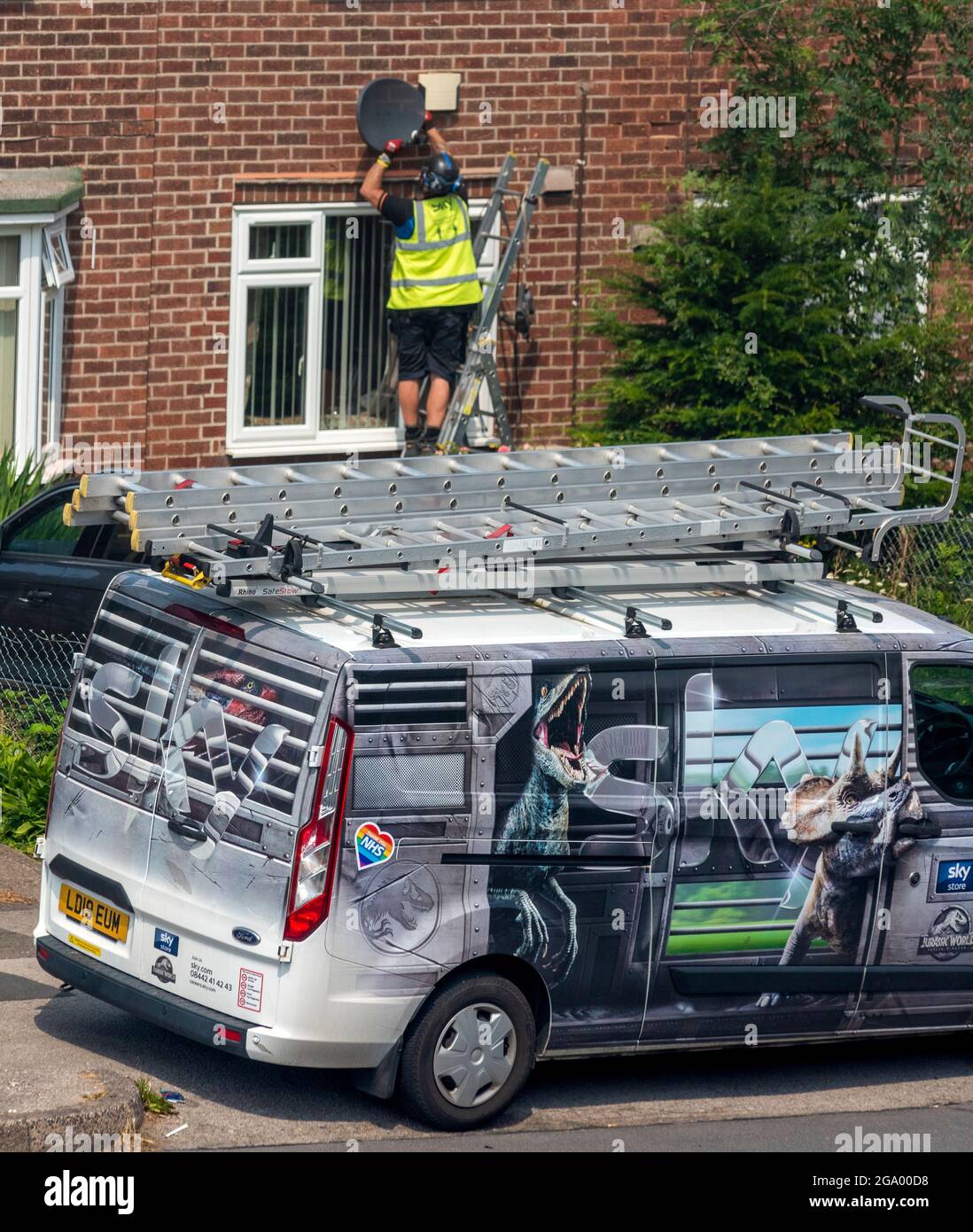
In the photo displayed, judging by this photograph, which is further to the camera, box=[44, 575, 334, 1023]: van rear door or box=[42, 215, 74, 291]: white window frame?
box=[42, 215, 74, 291]: white window frame

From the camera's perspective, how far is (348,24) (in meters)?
15.2

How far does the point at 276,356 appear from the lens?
51.9ft

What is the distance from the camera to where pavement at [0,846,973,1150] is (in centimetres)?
683

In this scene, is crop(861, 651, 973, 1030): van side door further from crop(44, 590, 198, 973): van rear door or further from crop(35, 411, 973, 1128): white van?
crop(44, 590, 198, 973): van rear door

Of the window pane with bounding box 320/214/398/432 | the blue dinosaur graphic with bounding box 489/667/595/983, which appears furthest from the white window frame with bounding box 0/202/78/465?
the blue dinosaur graphic with bounding box 489/667/595/983

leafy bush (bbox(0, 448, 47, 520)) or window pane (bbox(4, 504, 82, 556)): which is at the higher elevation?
leafy bush (bbox(0, 448, 47, 520))

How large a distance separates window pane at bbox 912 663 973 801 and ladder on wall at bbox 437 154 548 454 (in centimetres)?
768

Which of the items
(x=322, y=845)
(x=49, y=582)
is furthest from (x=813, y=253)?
(x=322, y=845)

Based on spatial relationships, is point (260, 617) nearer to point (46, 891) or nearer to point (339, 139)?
point (46, 891)

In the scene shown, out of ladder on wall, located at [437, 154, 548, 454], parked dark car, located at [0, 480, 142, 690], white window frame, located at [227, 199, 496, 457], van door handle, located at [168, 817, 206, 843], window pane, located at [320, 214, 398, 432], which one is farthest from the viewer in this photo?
window pane, located at [320, 214, 398, 432]

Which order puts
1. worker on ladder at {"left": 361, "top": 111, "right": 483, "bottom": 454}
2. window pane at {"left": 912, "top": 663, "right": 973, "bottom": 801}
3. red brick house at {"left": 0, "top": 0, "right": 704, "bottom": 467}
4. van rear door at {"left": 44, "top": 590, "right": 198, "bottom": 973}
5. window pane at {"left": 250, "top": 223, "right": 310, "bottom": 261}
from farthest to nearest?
window pane at {"left": 250, "top": 223, "right": 310, "bottom": 261}, worker on ladder at {"left": 361, "top": 111, "right": 483, "bottom": 454}, red brick house at {"left": 0, "top": 0, "right": 704, "bottom": 467}, window pane at {"left": 912, "top": 663, "right": 973, "bottom": 801}, van rear door at {"left": 44, "top": 590, "right": 198, "bottom": 973}

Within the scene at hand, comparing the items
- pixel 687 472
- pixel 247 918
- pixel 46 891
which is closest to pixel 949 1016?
pixel 687 472

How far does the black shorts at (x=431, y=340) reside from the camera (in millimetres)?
15477
